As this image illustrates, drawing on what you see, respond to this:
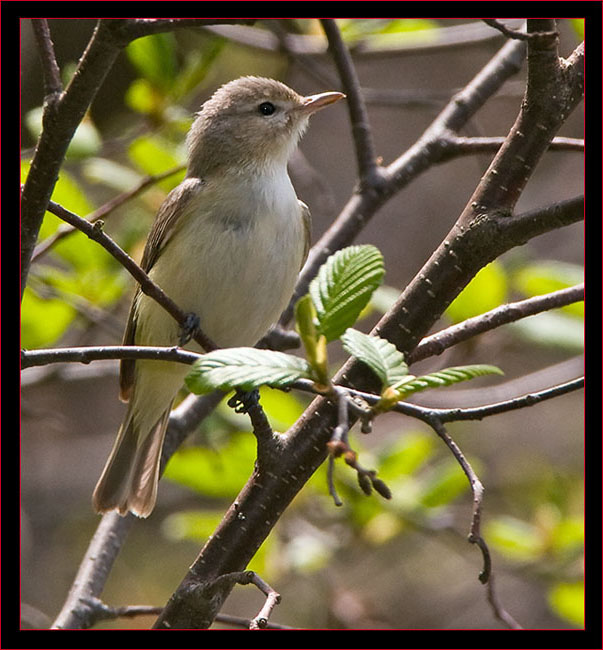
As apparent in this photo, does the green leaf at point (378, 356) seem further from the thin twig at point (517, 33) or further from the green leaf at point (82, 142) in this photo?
the green leaf at point (82, 142)

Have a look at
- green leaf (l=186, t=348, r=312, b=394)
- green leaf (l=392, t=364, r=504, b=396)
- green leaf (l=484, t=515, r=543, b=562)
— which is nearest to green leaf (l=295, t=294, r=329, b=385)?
green leaf (l=186, t=348, r=312, b=394)

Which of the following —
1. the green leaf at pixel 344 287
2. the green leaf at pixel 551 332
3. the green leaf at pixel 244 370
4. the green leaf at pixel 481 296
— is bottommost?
the green leaf at pixel 244 370

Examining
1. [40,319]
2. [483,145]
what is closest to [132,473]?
[40,319]

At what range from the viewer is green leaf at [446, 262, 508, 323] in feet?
10.9

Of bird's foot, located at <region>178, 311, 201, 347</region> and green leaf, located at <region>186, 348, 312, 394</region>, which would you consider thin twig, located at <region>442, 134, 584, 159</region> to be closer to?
bird's foot, located at <region>178, 311, 201, 347</region>

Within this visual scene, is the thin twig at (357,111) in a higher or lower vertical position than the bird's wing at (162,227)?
higher

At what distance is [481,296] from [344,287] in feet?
5.61

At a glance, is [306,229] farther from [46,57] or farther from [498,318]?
[46,57]

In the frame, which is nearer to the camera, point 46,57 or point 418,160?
point 46,57

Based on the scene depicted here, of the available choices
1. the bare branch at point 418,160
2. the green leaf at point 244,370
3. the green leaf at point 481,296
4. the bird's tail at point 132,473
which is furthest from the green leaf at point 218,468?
the green leaf at point 244,370

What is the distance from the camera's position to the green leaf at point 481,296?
3.33 m

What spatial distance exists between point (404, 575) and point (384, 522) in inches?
80.0

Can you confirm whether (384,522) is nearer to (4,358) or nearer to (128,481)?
(128,481)

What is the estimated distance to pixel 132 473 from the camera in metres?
3.25
